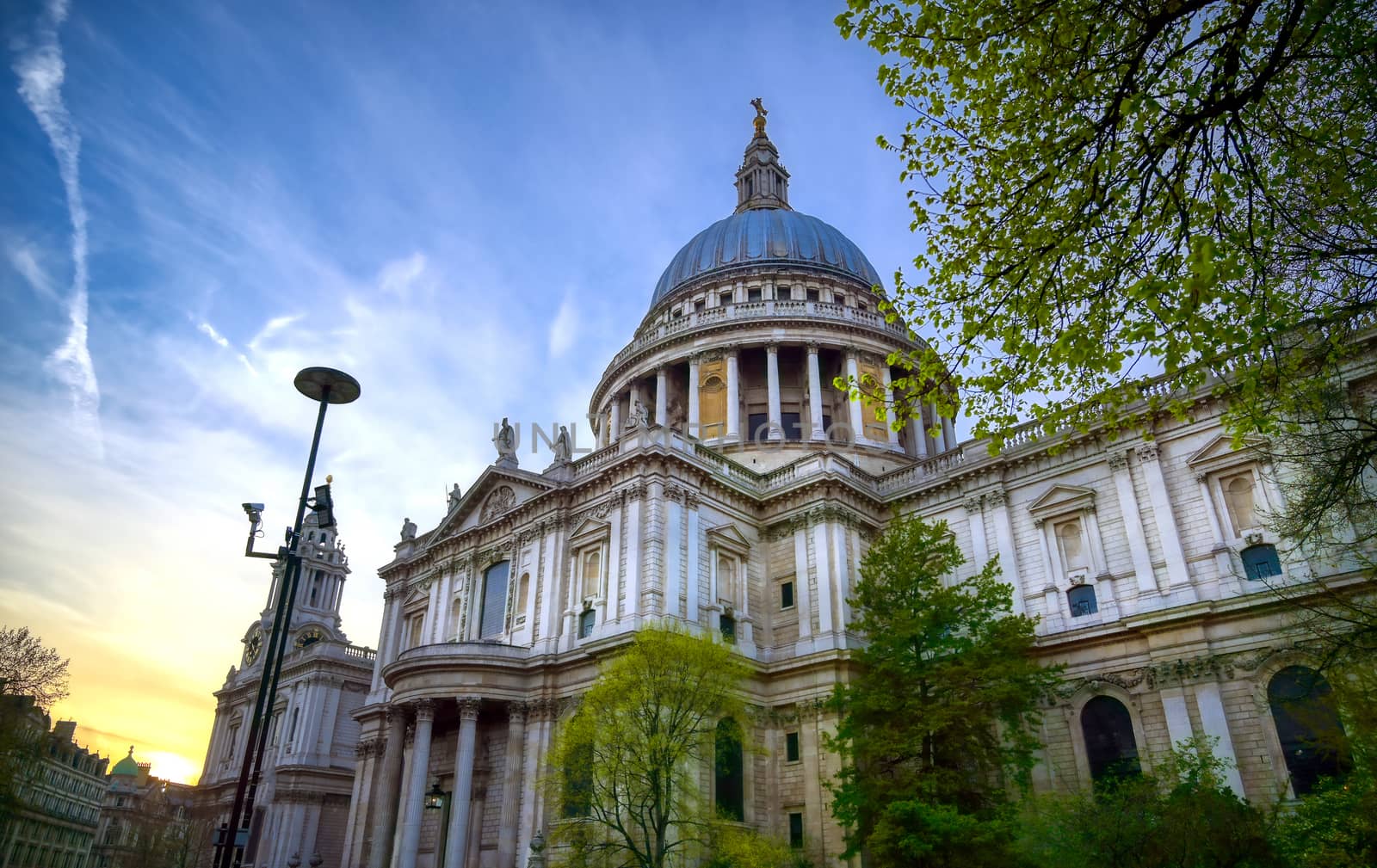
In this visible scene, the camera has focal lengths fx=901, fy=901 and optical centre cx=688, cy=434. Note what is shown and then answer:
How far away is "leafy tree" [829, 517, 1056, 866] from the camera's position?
22.2 m

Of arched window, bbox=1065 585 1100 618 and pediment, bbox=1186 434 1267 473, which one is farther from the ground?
pediment, bbox=1186 434 1267 473

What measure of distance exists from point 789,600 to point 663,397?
716 inches

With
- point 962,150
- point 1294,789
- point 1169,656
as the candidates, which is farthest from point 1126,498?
point 962,150

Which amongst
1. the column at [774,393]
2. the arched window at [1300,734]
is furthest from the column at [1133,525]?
the column at [774,393]

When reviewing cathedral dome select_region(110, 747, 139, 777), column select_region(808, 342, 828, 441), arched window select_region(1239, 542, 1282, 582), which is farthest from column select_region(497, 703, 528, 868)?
cathedral dome select_region(110, 747, 139, 777)

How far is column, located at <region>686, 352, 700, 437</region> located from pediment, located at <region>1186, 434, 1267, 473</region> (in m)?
24.5

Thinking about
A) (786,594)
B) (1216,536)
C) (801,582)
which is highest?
(801,582)

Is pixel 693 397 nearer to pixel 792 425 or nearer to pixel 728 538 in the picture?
pixel 792 425

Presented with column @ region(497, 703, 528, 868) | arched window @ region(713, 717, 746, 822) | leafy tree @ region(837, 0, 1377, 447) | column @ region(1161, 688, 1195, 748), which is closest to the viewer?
leafy tree @ region(837, 0, 1377, 447)

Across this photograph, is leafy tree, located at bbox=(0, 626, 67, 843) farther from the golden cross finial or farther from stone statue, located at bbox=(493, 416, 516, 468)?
the golden cross finial

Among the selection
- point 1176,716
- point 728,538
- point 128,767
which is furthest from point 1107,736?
point 128,767

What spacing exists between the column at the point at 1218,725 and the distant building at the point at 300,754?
139 feet

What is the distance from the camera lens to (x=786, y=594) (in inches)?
1373

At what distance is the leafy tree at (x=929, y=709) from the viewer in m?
22.2
